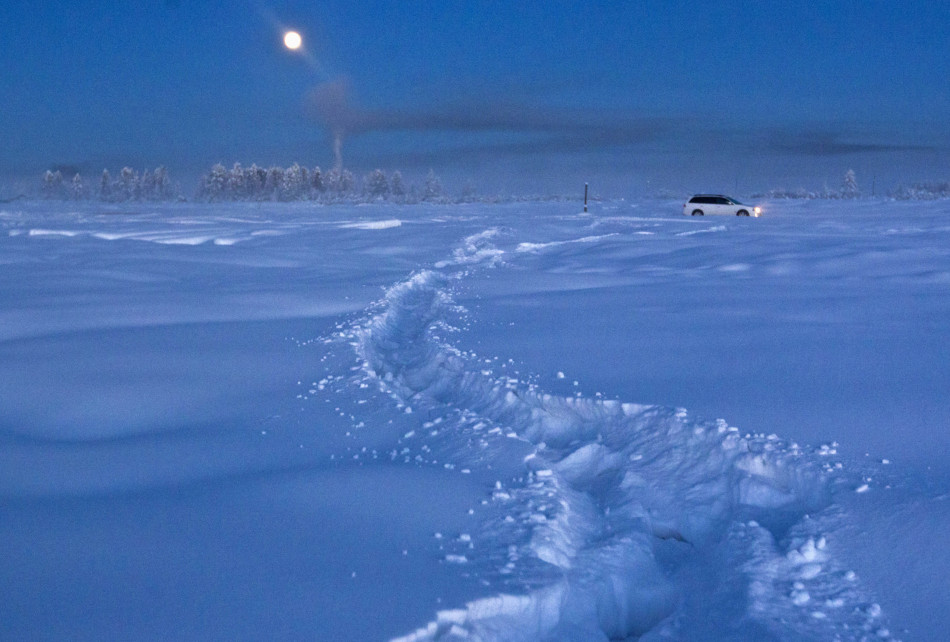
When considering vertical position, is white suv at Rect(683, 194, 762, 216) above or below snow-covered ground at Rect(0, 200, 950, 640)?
above

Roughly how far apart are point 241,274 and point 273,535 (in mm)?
9716

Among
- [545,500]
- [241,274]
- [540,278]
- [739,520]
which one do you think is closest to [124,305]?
[241,274]

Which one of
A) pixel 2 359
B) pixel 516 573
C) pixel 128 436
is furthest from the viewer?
pixel 2 359

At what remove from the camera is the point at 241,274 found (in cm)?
1232

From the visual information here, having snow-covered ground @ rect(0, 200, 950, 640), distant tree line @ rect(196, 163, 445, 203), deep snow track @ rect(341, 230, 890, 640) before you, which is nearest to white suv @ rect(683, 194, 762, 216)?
snow-covered ground @ rect(0, 200, 950, 640)

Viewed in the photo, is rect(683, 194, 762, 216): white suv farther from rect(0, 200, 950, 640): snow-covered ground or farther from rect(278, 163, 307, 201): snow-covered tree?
rect(278, 163, 307, 201): snow-covered tree

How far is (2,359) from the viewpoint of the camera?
20.3ft

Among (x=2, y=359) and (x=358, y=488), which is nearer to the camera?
(x=358, y=488)

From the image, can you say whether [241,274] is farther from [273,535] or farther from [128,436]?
[273,535]

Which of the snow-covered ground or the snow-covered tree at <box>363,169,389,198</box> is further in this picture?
the snow-covered tree at <box>363,169,389,198</box>

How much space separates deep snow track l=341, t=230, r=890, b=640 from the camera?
281 centimetres

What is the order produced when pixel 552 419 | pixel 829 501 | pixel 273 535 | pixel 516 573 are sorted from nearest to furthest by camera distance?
1. pixel 516 573
2. pixel 273 535
3. pixel 829 501
4. pixel 552 419

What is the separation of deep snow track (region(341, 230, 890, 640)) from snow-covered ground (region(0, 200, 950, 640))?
0.02 m

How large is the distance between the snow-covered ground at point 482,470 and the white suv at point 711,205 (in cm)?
2552
